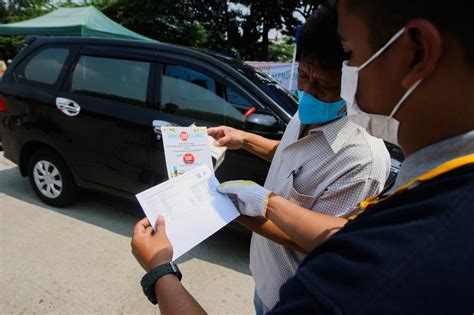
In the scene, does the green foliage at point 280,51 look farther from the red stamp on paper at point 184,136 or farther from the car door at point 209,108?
the red stamp on paper at point 184,136

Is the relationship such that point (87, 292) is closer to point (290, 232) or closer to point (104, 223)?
point (104, 223)

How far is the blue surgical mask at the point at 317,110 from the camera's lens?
1195 mm

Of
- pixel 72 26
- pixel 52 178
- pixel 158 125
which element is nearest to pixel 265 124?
pixel 158 125

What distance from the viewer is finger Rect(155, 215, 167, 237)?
1.01 m

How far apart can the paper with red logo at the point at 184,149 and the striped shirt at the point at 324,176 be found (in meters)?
0.35

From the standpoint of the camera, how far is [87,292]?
2.20m

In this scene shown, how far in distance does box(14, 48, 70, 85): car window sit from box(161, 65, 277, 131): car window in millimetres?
1155

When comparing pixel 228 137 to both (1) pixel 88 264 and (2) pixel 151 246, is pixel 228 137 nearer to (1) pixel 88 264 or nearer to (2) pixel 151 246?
(2) pixel 151 246

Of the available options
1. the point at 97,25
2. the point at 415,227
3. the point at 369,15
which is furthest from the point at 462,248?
the point at 97,25

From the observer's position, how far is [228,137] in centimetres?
170

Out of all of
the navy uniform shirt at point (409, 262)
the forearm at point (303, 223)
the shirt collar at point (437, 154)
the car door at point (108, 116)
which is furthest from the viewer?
the car door at point (108, 116)

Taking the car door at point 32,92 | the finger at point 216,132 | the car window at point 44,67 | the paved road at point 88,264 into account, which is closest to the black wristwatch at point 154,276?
the finger at point 216,132

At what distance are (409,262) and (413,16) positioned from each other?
39cm

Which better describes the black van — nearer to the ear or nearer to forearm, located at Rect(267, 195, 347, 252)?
forearm, located at Rect(267, 195, 347, 252)
